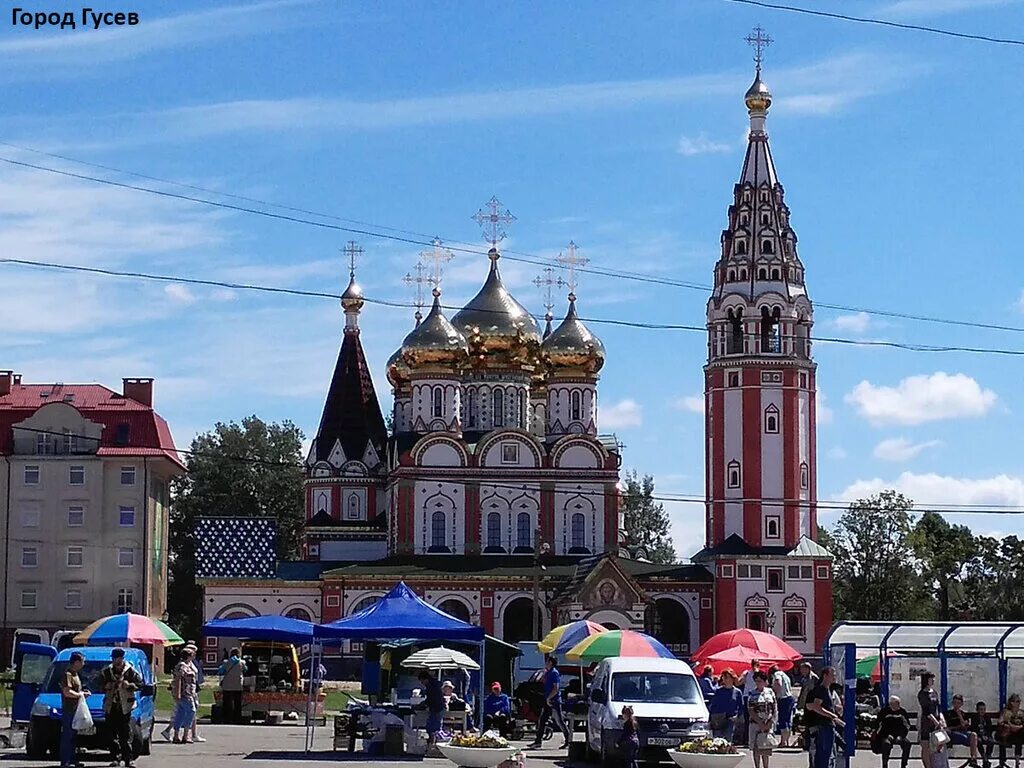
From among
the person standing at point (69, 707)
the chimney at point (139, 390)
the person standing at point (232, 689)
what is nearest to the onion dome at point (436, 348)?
the chimney at point (139, 390)

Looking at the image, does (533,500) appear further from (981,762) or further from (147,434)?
(981,762)

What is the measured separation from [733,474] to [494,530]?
1010 centimetres

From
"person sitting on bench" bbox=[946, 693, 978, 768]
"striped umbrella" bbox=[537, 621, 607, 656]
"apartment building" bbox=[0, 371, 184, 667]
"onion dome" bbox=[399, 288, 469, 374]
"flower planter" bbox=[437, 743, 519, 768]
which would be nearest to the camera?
"flower planter" bbox=[437, 743, 519, 768]

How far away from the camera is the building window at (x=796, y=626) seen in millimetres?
72688

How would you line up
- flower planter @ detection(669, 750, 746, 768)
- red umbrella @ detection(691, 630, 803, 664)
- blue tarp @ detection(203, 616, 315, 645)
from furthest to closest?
1. red umbrella @ detection(691, 630, 803, 664)
2. blue tarp @ detection(203, 616, 315, 645)
3. flower planter @ detection(669, 750, 746, 768)

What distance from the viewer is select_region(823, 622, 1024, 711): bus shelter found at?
29.2 m

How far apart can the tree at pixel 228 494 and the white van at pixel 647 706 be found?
74316 millimetres

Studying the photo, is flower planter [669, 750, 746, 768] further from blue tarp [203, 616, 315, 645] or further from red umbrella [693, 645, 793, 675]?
red umbrella [693, 645, 793, 675]

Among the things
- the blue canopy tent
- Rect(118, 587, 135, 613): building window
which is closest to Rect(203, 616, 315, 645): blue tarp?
the blue canopy tent

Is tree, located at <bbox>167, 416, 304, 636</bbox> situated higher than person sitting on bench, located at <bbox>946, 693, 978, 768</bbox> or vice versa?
tree, located at <bbox>167, 416, 304, 636</bbox>

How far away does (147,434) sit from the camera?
7656 centimetres

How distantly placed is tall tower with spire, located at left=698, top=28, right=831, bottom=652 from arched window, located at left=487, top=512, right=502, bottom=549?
842cm

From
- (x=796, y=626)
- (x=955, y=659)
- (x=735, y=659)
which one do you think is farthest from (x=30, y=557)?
(x=955, y=659)

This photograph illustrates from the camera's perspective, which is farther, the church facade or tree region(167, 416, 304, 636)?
tree region(167, 416, 304, 636)
